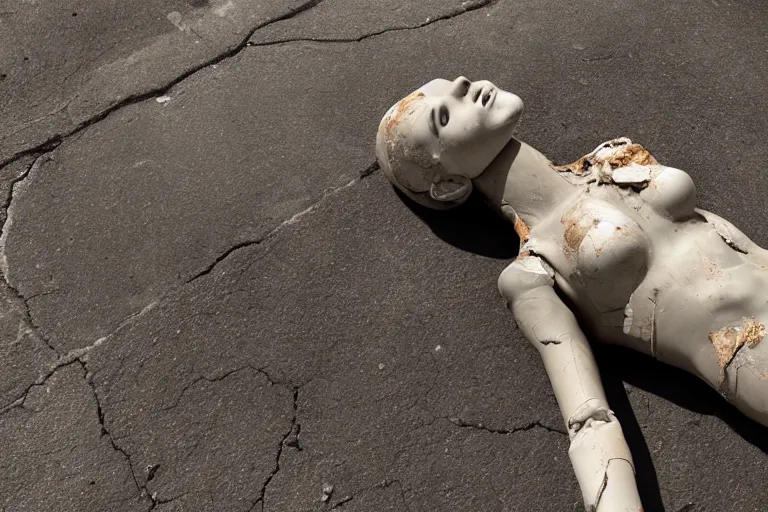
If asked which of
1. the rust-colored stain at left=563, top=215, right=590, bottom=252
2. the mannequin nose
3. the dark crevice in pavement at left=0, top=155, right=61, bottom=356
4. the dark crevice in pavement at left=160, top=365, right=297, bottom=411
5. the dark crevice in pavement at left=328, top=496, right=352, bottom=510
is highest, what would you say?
the mannequin nose

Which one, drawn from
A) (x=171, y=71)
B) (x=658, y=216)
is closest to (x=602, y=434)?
(x=658, y=216)

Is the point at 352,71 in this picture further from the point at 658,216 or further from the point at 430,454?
the point at 430,454

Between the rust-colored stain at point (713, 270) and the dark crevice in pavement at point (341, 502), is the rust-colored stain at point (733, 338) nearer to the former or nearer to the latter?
the rust-colored stain at point (713, 270)

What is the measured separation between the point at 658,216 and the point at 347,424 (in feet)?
5.45

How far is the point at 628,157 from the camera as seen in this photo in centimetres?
333

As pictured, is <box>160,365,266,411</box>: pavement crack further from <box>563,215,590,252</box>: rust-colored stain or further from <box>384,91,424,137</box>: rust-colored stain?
<box>563,215,590,252</box>: rust-colored stain

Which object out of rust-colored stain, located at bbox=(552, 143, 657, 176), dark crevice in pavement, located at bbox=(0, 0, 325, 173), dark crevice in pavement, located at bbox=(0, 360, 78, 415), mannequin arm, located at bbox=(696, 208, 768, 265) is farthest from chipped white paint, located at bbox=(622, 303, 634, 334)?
dark crevice in pavement, located at bbox=(0, 0, 325, 173)

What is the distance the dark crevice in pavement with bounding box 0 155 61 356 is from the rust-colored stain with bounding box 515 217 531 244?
7.50 feet

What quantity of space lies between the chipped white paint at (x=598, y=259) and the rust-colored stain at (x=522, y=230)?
18mm

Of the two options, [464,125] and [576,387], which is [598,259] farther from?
[464,125]

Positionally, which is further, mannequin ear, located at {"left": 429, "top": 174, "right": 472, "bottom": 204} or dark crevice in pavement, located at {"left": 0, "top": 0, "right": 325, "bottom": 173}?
dark crevice in pavement, located at {"left": 0, "top": 0, "right": 325, "bottom": 173}

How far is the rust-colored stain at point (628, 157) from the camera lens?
131 inches

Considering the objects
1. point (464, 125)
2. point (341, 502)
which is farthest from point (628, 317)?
point (341, 502)

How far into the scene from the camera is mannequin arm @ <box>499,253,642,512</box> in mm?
2748
